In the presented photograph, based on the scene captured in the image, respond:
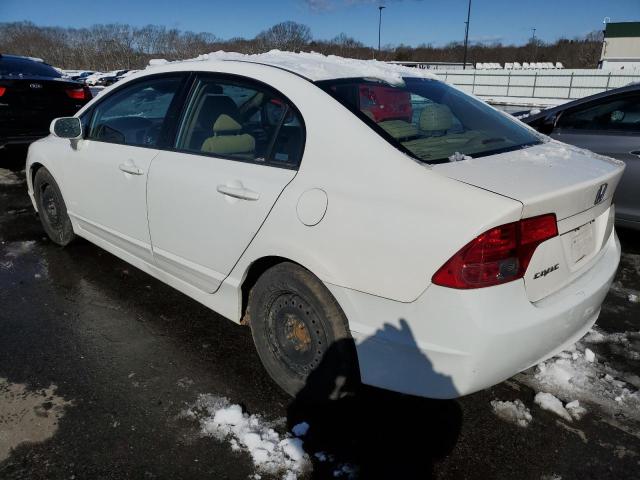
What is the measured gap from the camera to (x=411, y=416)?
2.52 meters

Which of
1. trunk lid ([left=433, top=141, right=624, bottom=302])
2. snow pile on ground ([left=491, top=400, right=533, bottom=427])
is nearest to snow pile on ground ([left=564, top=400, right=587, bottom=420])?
snow pile on ground ([left=491, top=400, right=533, bottom=427])

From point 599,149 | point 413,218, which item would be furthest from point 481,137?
point 599,149

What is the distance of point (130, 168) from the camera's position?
3.23 m

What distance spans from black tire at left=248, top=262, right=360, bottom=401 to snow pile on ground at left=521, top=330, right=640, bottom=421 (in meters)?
1.16

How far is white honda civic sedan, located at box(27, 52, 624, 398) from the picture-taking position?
6.23 ft

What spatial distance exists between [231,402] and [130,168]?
1658mm

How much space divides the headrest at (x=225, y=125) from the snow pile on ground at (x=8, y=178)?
19.7 ft

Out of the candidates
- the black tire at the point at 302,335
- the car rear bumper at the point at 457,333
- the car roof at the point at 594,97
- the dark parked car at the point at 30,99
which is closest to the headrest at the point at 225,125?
the black tire at the point at 302,335

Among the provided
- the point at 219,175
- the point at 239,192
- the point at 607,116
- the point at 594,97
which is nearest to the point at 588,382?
the point at 239,192

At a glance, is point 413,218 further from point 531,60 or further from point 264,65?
point 531,60

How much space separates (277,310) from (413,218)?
0.96 metres

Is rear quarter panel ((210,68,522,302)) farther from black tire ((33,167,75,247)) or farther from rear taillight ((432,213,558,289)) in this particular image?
black tire ((33,167,75,247))

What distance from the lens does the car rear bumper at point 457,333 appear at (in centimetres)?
188

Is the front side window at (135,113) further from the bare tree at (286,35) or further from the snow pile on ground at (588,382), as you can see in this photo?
the bare tree at (286,35)
